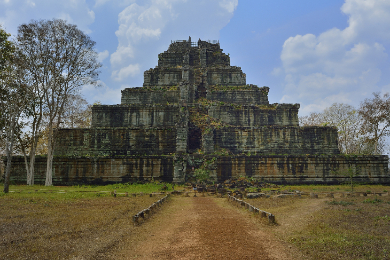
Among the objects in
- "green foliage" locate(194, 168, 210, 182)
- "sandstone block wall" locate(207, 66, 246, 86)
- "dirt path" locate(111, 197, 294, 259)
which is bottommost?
"dirt path" locate(111, 197, 294, 259)

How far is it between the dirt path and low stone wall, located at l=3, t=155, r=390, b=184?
11.9 m

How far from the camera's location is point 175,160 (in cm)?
2153

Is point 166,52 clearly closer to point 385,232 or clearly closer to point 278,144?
point 278,144

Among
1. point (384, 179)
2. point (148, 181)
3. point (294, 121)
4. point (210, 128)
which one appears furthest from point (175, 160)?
point (384, 179)

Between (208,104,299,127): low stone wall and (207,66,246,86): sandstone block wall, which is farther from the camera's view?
(207,66,246,86): sandstone block wall

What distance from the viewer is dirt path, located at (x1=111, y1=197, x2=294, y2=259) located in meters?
5.91

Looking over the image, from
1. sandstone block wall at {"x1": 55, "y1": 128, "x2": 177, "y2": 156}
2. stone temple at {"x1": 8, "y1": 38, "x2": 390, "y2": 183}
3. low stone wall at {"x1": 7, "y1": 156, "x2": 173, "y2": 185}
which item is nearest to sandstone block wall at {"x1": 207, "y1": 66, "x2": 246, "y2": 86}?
stone temple at {"x1": 8, "y1": 38, "x2": 390, "y2": 183}

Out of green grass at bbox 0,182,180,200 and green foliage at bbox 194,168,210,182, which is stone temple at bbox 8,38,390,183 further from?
green grass at bbox 0,182,180,200

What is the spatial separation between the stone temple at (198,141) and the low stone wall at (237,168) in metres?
0.08

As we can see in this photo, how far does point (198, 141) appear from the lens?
2667 centimetres

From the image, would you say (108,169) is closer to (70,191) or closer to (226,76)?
(70,191)

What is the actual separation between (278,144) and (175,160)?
1011cm

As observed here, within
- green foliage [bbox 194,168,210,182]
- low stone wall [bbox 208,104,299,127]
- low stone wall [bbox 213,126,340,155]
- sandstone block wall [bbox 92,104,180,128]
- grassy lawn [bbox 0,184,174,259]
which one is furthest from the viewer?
low stone wall [bbox 208,104,299,127]

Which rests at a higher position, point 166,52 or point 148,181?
point 166,52
